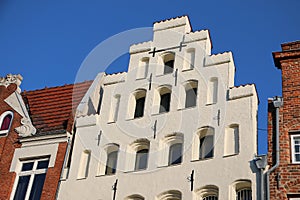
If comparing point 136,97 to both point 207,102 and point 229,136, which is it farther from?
point 229,136

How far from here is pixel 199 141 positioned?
24.3 m

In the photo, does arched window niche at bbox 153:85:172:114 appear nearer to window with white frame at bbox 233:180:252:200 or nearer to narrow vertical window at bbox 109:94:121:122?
narrow vertical window at bbox 109:94:121:122

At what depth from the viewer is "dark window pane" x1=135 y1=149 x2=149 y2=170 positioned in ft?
81.4

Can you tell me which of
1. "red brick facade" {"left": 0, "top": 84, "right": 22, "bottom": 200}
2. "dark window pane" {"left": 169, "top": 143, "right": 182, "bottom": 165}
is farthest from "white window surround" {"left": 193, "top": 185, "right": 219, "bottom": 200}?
"red brick facade" {"left": 0, "top": 84, "right": 22, "bottom": 200}

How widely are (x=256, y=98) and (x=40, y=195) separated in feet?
30.1

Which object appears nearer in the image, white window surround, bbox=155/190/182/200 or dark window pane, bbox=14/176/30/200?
white window surround, bbox=155/190/182/200

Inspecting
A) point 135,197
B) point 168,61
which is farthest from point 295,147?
point 168,61

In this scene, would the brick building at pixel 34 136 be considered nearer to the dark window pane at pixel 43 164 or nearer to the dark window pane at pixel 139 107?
the dark window pane at pixel 43 164

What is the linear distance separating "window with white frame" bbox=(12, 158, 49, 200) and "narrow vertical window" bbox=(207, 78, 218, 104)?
7.11 m

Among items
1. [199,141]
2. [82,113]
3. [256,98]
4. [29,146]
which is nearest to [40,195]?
[29,146]

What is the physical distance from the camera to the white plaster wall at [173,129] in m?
22.8

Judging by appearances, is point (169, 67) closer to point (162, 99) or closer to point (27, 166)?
point (162, 99)

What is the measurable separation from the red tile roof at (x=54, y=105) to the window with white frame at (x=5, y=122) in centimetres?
92

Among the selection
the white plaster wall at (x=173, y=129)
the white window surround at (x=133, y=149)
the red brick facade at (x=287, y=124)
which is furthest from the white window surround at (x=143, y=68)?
the red brick facade at (x=287, y=124)
